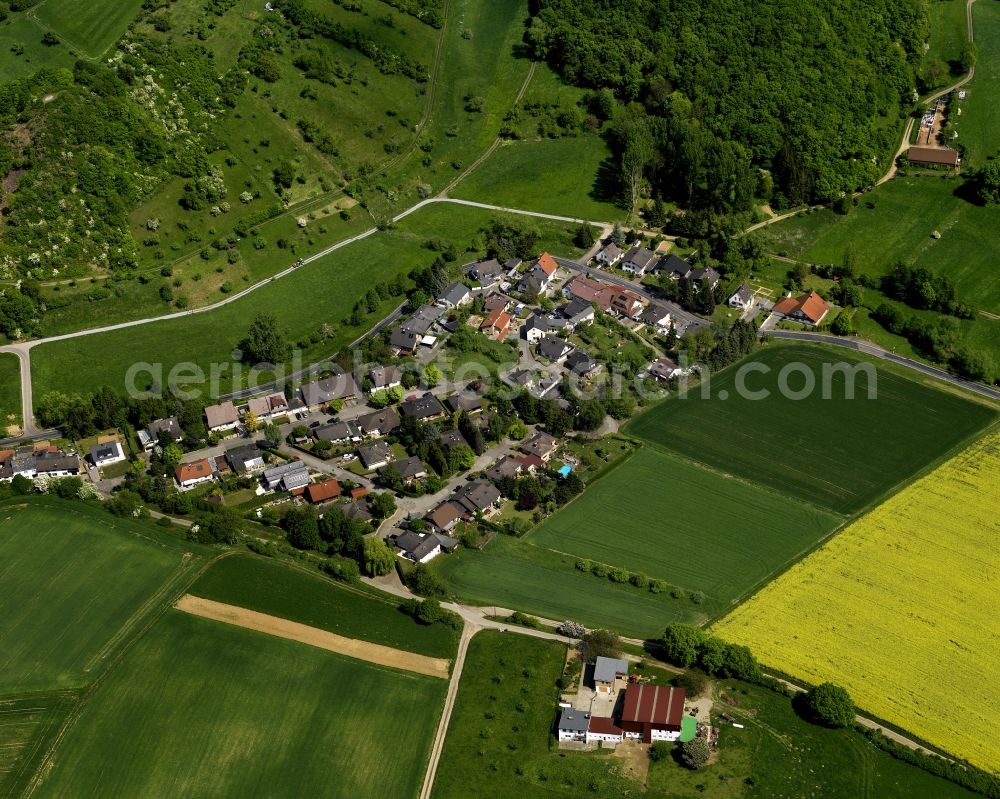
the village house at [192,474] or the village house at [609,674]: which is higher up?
the village house at [192,474]

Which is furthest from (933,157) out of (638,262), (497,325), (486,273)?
(497,325)

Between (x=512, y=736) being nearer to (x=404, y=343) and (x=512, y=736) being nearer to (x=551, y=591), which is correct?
(x=551, y=591)

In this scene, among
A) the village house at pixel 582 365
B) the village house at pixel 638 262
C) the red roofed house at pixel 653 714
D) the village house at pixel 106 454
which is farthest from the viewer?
the village house at pixel 638 262

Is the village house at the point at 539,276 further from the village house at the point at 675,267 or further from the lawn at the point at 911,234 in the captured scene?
the lawn at the point at 911,234

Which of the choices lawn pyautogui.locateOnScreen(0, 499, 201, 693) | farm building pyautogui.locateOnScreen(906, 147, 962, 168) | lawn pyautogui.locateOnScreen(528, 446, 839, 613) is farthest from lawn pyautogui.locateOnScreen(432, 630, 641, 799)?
farm building pyautogui.locateOnScreen(906, 147, 962, 168)

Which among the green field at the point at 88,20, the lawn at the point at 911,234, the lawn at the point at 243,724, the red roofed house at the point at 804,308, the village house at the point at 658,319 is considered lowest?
the lawn at the point at 243,724

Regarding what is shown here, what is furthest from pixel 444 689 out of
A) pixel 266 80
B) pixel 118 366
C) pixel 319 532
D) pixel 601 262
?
pixel 266 80

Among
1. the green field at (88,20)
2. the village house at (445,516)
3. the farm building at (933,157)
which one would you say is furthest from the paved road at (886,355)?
the green field at (88,20)

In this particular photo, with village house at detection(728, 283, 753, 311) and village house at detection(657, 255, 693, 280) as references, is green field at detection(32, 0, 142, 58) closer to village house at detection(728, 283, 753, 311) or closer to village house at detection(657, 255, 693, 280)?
village house at detection(657, 255, 693, 280)
